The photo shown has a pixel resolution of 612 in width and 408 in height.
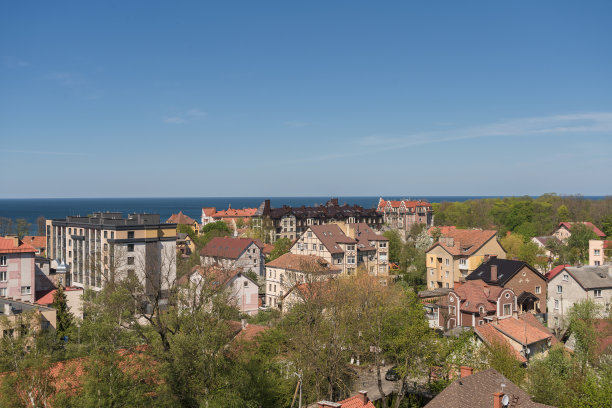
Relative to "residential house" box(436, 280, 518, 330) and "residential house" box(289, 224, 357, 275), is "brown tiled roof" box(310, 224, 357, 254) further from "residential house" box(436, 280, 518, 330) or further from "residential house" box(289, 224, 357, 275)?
"residential house" box(436, 280, 518, 330)

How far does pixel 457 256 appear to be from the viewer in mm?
72625

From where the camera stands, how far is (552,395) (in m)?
29.3

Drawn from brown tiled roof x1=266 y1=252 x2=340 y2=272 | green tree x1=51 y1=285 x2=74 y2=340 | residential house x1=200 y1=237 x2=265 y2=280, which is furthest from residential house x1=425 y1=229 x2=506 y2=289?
green tree x1=51 y1=285 x2=74 y2=340

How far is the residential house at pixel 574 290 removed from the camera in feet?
178

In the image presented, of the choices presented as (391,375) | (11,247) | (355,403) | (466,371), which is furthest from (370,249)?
(355,403)

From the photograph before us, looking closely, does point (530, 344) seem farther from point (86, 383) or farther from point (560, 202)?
point (560, 202)

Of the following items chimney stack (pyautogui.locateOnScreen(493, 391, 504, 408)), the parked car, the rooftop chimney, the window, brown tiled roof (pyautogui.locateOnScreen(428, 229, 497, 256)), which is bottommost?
the parked car

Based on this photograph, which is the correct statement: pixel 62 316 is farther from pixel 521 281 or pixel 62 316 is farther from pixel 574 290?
pixel 574 290

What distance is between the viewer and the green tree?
147 ft

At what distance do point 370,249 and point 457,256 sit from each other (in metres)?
13.8

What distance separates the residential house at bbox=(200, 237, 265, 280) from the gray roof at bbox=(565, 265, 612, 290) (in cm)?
4245

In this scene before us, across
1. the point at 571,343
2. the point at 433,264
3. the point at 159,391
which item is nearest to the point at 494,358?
the point at 571,343

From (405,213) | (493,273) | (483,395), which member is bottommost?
(483,395)

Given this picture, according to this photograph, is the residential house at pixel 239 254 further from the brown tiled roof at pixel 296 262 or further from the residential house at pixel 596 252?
the residential house at pixel 596 252
